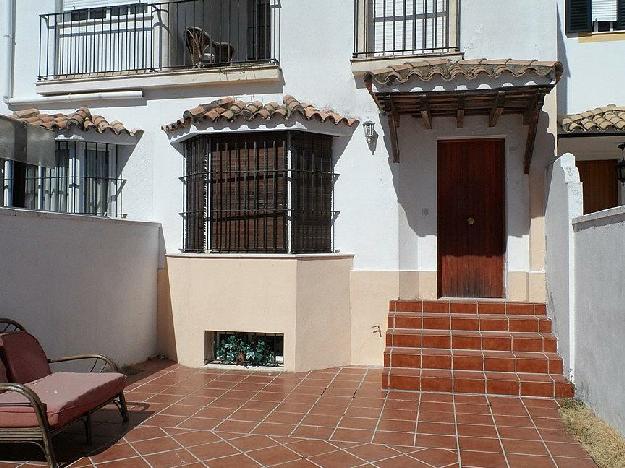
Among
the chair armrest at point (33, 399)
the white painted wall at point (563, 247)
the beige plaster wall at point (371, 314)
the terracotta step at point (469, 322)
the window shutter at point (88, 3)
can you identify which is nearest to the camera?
the chair armrest at point (33, 399)

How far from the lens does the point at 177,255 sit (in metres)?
9.99

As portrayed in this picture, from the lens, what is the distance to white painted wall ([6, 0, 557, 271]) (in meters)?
9.50

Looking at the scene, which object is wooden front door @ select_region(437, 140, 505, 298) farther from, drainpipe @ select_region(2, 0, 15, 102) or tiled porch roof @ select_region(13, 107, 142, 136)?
drainpipe @ select_region(2, 0, 15, 102)

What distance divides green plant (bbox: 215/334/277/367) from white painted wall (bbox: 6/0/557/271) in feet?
6.84

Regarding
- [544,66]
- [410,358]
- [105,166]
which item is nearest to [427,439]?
[410,358]

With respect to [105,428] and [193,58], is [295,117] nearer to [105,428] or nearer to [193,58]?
[193,58]

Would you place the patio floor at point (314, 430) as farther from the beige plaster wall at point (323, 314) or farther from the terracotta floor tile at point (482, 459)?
the beige plaster wall at point (323, 314)

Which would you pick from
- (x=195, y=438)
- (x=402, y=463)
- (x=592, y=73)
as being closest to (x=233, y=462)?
(x=195, y=438)

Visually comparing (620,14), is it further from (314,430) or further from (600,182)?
(314,430)

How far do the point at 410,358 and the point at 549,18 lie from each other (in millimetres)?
6077

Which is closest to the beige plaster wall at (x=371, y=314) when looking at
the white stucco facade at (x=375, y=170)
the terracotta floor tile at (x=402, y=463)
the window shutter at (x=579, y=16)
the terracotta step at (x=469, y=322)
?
the white stucco facade at (x=375, y=170)

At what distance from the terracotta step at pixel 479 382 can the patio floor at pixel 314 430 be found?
16 cm

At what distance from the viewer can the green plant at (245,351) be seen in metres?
9.51

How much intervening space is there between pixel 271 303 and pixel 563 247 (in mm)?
4557
